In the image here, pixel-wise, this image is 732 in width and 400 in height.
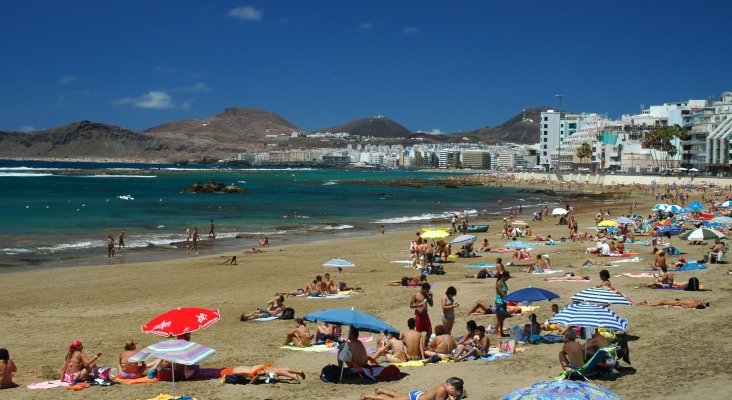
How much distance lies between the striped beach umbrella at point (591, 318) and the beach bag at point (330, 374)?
3231 millimetres

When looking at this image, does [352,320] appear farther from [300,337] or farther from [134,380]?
[134,380]

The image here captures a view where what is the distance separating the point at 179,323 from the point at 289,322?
417 cm

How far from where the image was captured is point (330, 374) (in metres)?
9.78

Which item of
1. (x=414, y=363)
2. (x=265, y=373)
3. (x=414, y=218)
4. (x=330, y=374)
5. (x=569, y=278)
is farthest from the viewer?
(x=414, y=218)

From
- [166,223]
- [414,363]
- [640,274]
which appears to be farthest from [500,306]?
[166,223]

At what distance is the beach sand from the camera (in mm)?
9406

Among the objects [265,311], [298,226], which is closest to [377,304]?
[265,311]

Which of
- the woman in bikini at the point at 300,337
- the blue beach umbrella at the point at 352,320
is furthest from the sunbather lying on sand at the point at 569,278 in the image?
the blue beach umbrella at the point at 352,320

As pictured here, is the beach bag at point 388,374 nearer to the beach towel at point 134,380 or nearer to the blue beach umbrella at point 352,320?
the blue beach umbrella at point 352,320

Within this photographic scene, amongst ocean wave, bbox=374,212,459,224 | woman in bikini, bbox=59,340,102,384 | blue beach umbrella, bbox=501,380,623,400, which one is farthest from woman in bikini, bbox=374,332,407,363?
ocean wave, bbox=374,212,459,224

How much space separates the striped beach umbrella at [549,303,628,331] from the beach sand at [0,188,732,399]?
2.15 feet

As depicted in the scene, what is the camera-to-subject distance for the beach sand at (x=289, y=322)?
370 inches

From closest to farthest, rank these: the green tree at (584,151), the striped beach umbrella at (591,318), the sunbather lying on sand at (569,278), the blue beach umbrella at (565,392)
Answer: the blue beach umbrella at (565,392) → the striped beach umbrella at (591,318) → the sunbather lying on sand at (569,278) → the green tree at (584,151)

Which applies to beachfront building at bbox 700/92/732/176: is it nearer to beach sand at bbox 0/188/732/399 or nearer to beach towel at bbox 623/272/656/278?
beach sand at bbox 0/188/732/399
